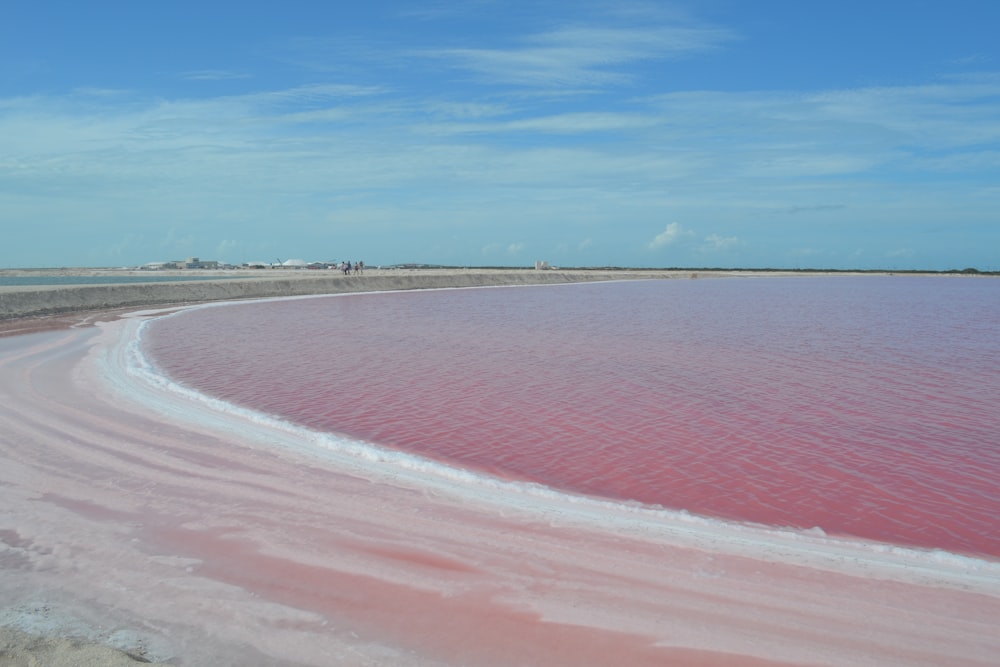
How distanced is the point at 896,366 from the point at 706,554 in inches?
488

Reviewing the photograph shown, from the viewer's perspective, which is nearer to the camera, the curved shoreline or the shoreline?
the shoreline

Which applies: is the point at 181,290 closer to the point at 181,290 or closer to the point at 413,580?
the point at 181,290

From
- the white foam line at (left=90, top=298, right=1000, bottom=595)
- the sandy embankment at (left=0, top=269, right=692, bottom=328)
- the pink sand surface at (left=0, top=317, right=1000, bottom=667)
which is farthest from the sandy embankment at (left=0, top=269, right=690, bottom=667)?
the white foam line at (left=90, top=298, right=1000, bottom=595)

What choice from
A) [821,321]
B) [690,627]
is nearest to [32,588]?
[690,627]

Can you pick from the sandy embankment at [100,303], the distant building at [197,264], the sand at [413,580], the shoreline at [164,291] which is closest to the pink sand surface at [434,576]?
the sand at [413,580]

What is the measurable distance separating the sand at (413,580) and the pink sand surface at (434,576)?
0.06ft

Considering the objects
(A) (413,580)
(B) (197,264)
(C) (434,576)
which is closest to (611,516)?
(C) (434,576)

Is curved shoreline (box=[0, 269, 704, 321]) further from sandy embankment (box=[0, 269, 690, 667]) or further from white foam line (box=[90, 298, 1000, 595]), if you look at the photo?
white foam line (box=[90, 298, 1000, 595])

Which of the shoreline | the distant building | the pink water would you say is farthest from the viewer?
the distant building

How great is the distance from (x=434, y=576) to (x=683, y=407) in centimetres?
699

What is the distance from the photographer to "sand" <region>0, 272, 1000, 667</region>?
4324 mm

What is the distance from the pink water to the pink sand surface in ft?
3.13

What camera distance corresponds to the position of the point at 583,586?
5164mm

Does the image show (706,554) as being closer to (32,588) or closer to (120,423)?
(32,588)
